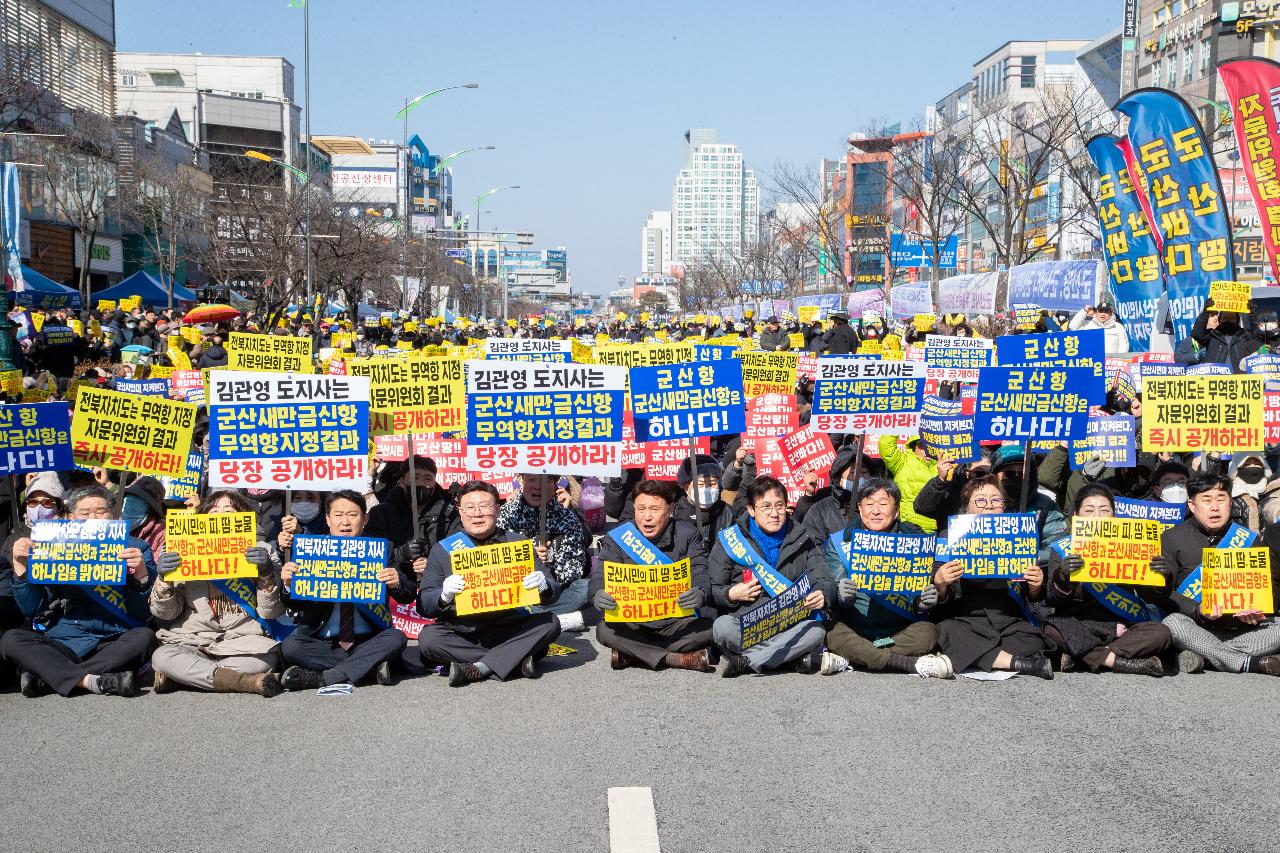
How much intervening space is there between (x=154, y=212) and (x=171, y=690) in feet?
140

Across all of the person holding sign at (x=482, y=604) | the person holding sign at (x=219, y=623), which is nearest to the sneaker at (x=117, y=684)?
the person holding sign at (x=219, y=623)

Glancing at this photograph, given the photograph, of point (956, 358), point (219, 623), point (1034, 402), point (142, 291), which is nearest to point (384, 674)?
point (219, 623)

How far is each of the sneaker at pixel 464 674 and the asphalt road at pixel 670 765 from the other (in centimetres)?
9

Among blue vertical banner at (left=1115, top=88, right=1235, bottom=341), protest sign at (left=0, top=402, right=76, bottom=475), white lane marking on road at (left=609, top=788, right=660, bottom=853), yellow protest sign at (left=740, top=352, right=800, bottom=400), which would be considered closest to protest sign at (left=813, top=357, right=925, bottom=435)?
yellow protest sign at (left=740, top=352, right=800, bottom=400)

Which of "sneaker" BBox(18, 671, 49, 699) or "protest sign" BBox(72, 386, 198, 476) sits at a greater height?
"protest sign" BBox(72, 386, 198, 476)

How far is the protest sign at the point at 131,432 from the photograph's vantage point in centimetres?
777

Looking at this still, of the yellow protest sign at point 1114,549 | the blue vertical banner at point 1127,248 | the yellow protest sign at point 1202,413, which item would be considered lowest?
the yellow protest sign at point 1114,549

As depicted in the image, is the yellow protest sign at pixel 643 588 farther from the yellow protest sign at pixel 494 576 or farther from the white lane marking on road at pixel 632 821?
the white lane marking on road at pixel 632 821

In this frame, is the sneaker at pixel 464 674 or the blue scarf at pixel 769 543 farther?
the blue scarf at pixel 769 543

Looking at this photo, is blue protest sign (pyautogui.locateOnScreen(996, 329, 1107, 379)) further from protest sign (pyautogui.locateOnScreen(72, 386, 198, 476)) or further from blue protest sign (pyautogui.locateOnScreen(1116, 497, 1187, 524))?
protest sign (pyautogui.locateOnScreen(72, 386, 198, 476))

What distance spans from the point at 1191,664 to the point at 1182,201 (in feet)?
29.9

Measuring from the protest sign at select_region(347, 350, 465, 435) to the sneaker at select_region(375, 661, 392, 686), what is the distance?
1.92m

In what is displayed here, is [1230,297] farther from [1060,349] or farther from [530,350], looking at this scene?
[530,350]

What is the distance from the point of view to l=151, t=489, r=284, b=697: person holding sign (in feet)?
22.8
